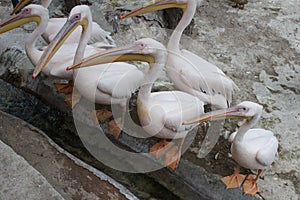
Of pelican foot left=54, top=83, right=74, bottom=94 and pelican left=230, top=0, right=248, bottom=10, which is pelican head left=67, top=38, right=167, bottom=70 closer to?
pelican foot left=54, top=83, right=74, bottom=94

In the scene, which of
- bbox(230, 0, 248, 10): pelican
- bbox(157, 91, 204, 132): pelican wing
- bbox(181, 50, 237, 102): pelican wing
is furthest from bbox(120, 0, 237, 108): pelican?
bbox(230, 0, 248, 10): pelican

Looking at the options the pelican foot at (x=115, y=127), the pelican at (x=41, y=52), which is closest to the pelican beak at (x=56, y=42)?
the pelican at (x=41, y=52)

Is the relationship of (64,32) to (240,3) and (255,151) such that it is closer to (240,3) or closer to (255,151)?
(255,151)

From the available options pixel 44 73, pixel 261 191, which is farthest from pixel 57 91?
pixel 261 191

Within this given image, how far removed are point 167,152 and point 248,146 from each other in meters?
0.50

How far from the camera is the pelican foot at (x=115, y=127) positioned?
2.70 metres

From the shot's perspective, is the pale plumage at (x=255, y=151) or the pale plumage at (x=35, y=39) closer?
the pale plumage at (x=255, y=151)

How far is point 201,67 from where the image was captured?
2.94 meters

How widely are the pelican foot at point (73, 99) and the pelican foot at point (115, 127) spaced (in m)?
0.32

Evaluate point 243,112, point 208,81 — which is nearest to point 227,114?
point 243,112

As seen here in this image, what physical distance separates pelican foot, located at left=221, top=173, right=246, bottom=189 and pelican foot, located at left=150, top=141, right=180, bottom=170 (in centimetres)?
31

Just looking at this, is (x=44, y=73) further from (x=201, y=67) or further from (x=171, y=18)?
(x=171, y=18)

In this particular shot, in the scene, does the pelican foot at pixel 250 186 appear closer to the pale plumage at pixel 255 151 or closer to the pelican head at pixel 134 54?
the pale plumage at pixel 255 151

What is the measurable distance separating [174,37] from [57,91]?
0.94m
